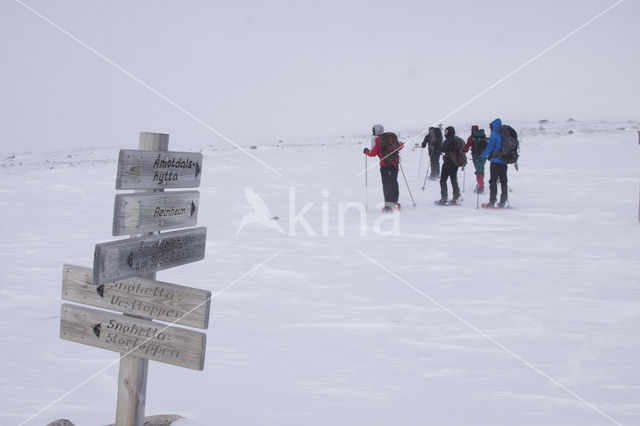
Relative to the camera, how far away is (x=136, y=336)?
3295 millimetres

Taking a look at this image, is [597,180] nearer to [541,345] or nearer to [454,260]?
[454,260]

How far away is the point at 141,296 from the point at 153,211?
509 millimetres

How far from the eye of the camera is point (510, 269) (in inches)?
316

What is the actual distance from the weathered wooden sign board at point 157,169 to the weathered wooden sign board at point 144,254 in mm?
314

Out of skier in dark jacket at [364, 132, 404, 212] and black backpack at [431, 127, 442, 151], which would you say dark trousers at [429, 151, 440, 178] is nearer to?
black backpack at [431, 127, 442, 151]

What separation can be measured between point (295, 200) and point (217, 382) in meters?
10.2

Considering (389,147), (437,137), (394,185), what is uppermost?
(437,137)

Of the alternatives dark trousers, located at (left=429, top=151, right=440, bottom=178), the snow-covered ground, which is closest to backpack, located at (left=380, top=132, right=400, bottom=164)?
the snow-covered ground

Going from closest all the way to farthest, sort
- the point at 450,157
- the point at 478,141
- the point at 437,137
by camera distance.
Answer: the point at 450,157 < the point at 478,141 < the point at 437,137

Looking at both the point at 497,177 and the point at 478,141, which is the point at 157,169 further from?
the point at 478,141

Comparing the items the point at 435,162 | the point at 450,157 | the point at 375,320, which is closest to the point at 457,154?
the point at 450,157

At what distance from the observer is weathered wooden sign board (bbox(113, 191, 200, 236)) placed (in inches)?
123

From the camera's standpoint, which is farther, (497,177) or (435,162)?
(435,162)

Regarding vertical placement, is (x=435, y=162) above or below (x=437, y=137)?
below
